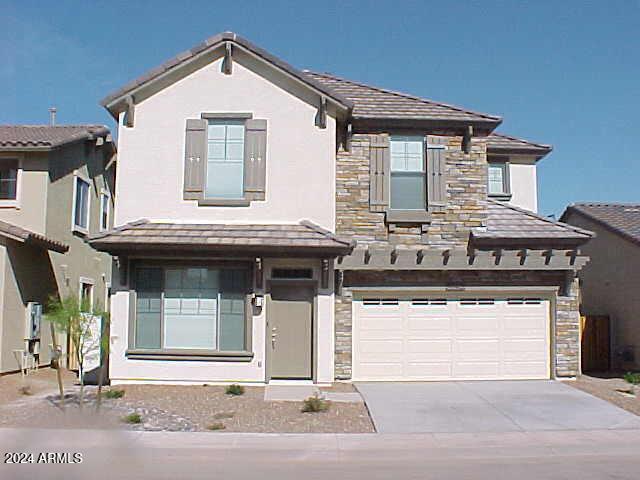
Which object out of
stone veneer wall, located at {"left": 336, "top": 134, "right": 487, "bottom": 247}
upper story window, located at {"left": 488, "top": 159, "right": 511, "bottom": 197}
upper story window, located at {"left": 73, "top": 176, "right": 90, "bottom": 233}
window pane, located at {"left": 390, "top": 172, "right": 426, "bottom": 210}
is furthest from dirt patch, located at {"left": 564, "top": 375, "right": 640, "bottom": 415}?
upper story window, located at {"left": 73, "top": 176, "right": 90, "bottom": 233}

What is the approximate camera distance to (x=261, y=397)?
1357 cm

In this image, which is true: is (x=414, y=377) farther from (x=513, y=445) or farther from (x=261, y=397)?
(x=513, y=445)

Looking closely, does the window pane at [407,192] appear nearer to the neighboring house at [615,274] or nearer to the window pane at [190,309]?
the window pane at [190,309]

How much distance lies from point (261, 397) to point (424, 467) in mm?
5317

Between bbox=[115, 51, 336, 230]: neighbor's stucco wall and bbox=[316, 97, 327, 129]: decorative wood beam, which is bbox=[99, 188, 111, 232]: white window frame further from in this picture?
bbox=[316, 97, 327, 129]: decorative wood beam

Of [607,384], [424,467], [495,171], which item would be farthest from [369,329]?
[495,171]

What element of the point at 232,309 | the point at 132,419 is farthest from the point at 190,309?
the point at 132,419

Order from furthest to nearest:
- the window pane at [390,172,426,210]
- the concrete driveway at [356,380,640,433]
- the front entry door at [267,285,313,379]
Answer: the window pane at [390,172,426,210] < the front entry door at [267,285,313,379] < the concrete driveway at [356,380,640,433]

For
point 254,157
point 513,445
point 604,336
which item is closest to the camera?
point 513,445

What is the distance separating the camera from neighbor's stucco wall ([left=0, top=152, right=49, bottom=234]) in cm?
1836

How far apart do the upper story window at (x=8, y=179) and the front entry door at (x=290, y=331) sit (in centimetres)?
824

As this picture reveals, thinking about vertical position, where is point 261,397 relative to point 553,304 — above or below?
below

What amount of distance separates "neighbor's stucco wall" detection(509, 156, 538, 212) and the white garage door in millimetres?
6692

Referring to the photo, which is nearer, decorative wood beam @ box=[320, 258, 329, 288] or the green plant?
the green plant
